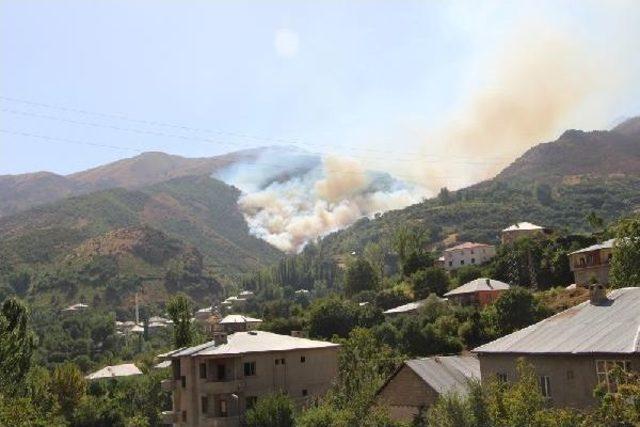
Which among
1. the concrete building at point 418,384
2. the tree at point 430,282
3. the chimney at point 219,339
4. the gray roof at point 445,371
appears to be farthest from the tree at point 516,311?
the tree at point 430,282

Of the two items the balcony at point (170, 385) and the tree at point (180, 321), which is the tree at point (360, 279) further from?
the balcony at point (170, 385)

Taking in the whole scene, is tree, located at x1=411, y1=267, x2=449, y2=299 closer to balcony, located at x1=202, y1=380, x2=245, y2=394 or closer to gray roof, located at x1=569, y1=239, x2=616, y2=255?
gray roof, located at x1=569, y1=239, x2=616, y2=255

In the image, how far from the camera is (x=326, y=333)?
269ft

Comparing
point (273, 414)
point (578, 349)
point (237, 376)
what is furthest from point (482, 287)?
point (578, 349)

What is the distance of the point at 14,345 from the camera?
204 ft

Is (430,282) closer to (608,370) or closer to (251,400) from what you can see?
(251,400)

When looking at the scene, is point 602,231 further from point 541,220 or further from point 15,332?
point 541,220

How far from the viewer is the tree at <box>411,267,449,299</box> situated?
3873 inches

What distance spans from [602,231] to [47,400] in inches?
2892

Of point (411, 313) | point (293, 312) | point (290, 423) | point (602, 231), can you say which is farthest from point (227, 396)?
point (602, 231)

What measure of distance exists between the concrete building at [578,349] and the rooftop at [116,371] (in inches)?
3057

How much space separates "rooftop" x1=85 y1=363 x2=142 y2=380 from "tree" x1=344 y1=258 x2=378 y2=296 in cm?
3885

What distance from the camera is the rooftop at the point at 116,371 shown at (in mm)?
103375

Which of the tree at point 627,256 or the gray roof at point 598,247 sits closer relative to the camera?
Answer: the tree at point 627,256
